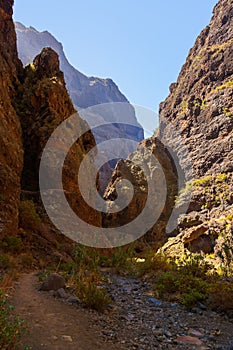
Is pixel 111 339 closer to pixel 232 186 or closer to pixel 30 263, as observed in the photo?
pixel 30 263

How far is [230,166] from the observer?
35.5 metres

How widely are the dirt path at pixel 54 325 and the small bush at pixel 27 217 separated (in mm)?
7414

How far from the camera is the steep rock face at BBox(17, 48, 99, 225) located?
16750 mm

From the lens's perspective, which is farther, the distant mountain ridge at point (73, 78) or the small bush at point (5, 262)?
the distant mountain ridge at point (73, 78)

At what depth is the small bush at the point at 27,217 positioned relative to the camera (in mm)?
12836

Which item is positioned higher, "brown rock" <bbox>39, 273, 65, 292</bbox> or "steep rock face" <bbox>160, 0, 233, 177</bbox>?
"steep rock face" <bbox>160, 0, 233, 177</bbox>

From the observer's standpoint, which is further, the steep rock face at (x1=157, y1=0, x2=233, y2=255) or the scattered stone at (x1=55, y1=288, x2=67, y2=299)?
the steep rock face at (x1=157, y1=0, x2=233, y2=255)

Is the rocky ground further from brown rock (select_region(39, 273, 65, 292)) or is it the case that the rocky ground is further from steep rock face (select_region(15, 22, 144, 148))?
steep rock face (select_region(15, 22, 144, 148))

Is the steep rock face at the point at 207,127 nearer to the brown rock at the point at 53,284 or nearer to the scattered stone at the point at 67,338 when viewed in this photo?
the brown rock at the point at 53,284

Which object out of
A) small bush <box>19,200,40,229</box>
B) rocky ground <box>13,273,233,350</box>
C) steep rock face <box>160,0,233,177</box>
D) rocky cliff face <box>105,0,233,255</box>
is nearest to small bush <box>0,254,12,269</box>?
rocky ground <box>13,273,233,350</box>

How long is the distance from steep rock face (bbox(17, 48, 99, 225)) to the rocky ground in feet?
35.4

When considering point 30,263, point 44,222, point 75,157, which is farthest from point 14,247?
point 75,157

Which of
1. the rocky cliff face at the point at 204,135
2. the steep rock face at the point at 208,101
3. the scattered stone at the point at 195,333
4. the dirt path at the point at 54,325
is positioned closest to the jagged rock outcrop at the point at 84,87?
the steep rock face at the point at 208,101

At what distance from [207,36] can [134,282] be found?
2517 inches
